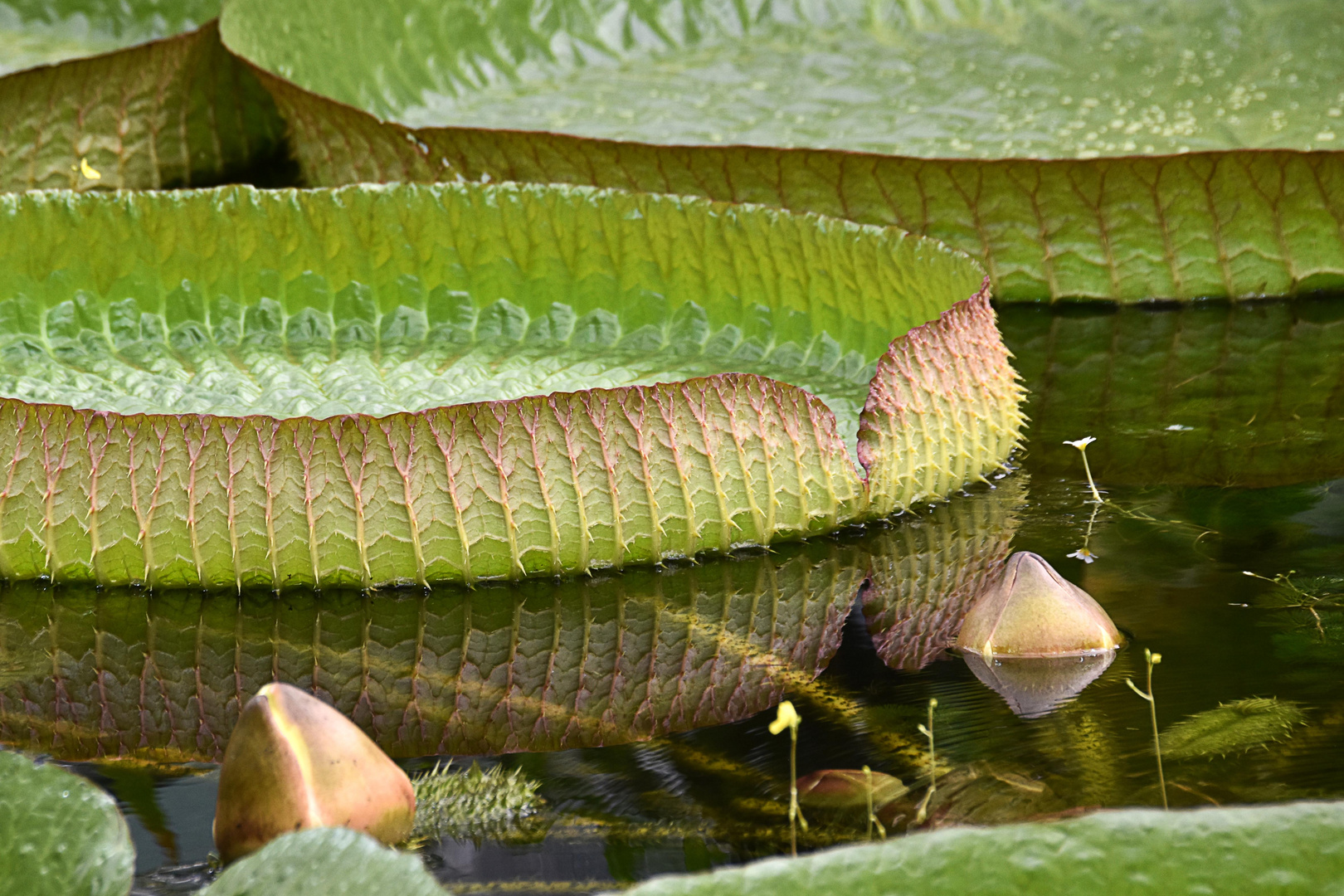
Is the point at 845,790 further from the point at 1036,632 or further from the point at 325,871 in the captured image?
the point at 325,871

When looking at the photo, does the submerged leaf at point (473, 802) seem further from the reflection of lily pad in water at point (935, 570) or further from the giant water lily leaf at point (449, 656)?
the reflection of lily pad in water at point (935, 570)

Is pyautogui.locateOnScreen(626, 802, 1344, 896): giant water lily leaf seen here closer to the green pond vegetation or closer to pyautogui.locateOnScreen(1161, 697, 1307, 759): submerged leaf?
the green pond vegetation

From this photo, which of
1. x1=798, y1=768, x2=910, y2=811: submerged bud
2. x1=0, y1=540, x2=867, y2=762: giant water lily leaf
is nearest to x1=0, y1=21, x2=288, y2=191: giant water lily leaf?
x1=0, y1=540, x2=867, y2=762: giant water lily leaf

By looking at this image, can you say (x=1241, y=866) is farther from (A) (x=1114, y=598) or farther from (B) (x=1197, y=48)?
(B) (x=1197, y=48)

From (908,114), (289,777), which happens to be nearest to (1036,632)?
(289,777)

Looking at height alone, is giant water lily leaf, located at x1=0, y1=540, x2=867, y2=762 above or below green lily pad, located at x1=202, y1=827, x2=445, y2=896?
above
